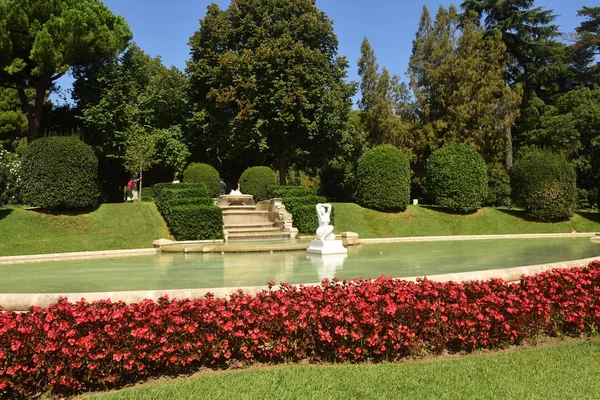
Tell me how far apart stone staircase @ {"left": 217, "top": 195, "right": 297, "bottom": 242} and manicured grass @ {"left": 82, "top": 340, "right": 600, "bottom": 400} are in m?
15.5

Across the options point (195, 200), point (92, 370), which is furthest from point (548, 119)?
point (92, 370)

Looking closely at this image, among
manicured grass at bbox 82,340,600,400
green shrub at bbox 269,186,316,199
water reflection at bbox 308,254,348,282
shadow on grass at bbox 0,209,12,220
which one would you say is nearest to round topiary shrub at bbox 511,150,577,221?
green shrub at bbox 269,186,316,199

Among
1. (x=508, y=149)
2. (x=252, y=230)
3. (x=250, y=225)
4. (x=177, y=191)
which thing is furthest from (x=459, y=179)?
(x=177, y=191)

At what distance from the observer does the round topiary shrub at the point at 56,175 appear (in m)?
19.5

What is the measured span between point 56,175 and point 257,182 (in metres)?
11.5

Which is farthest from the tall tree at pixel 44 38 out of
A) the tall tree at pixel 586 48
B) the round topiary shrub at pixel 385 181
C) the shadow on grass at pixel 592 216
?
the tall tree at pixel 586 48

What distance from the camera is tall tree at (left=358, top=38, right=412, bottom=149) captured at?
33.2 meters

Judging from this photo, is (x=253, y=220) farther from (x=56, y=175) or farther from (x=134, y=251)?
(x=56, y=175)

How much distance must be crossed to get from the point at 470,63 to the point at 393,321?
2997cm

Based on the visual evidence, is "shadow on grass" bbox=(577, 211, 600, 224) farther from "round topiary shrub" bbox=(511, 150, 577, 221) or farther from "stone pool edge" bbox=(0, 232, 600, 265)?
"stone pool edge" bbox=(0, 232, 600, 265)

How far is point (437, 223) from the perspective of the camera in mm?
26047

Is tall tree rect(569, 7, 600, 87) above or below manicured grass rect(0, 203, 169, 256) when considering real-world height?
above

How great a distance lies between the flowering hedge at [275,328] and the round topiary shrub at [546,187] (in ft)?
73.2

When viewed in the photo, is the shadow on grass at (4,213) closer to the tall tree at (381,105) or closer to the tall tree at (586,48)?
the tall tree at (381,105)
